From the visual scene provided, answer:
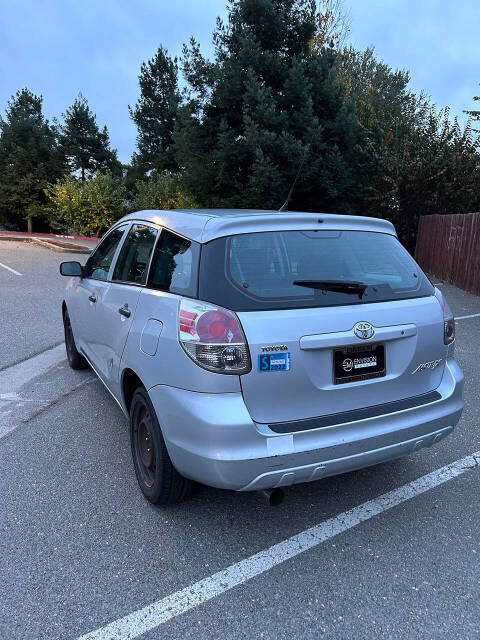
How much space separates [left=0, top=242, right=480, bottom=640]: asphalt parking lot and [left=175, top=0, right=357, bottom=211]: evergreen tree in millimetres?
11858

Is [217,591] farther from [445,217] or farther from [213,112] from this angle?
[213,112]

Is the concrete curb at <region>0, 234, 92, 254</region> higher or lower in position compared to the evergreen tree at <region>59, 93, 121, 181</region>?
lower

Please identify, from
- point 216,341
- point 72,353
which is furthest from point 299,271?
point 72,353

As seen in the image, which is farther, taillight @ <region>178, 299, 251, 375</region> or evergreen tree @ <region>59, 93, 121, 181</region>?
evergreen tree @ <region>59, 93, 121, 181</region>

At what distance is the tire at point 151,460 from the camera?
259 cm

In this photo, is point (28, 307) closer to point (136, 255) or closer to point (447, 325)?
point (136, 255)

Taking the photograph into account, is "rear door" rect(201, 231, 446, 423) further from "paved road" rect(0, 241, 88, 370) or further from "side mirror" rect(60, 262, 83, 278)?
"paved road" rect(0, 241, 88, 370)

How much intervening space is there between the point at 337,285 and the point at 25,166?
3121 cm

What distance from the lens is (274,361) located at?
7.28 feet

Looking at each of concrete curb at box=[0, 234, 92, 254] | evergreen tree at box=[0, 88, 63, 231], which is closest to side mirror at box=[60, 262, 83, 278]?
concrete curb at box=[0, 234, 92, 254]

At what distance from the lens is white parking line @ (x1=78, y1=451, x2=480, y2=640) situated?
1997 millimetres

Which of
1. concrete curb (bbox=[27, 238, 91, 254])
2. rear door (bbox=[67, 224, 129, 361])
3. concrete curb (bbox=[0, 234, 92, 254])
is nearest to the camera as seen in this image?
rear door (bbox=[67, 224, 129, 361])

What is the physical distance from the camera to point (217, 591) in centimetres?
218

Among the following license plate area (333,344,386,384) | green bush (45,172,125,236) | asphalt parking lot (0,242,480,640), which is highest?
green bush (45,172,125,236)
